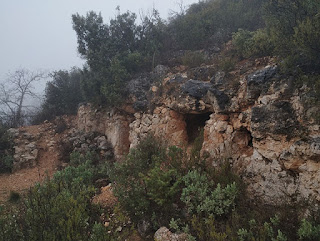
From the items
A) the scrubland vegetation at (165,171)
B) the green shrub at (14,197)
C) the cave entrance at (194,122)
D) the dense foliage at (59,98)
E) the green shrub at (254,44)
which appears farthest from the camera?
the dense foliage at (59,98)

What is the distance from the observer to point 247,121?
17.2 ft

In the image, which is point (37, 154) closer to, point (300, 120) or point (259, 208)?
point (259, 208)

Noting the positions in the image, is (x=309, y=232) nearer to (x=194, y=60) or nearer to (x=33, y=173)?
(x=194, y=60)

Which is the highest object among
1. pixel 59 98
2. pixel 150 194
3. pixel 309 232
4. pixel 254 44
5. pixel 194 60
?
pixel 59 98

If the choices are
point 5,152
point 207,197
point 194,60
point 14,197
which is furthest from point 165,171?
point 5,152

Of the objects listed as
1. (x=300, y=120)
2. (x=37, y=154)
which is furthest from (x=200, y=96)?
(x=37, y=154)

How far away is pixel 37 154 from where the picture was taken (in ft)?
33.7

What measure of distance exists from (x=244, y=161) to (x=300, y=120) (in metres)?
1.47

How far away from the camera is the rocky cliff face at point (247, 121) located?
13.3 ft

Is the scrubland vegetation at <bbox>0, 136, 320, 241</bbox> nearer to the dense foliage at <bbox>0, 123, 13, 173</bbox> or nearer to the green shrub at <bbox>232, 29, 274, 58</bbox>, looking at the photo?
the green shrub at <bbox>232, 29, 274, 58</bbox>

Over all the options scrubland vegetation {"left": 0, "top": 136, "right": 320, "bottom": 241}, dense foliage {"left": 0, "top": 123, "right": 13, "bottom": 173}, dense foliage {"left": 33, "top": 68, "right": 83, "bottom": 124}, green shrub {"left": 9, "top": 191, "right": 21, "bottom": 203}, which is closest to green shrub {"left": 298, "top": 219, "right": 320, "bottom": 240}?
scrubland vegetation {"left": 0, "top": 136, "right": 320, "bottom": 241}

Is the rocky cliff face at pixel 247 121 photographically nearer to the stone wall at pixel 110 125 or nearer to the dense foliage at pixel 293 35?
the stone wall at pixel 110 125

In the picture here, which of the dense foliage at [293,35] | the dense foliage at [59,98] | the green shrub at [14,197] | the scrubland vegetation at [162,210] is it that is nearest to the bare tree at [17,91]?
the dense foliage at [59,98]

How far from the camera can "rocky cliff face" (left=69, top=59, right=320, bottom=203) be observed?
4.05m
